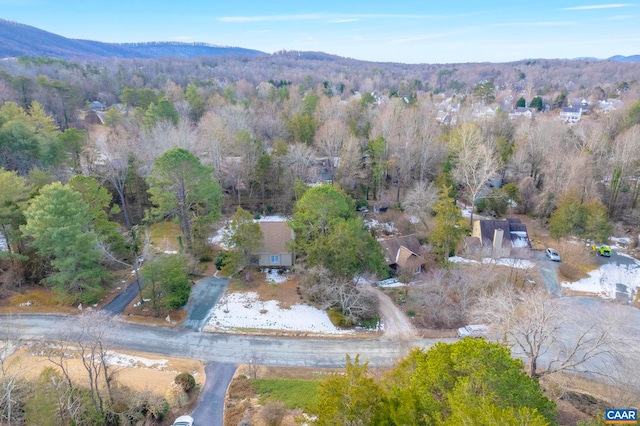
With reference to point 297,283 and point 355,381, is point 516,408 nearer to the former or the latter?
point 355,381

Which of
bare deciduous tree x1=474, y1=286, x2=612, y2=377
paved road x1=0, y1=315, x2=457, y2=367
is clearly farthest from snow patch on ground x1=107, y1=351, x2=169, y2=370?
bare deciduous tree x1=474, y1=286, x2=612, y2=377

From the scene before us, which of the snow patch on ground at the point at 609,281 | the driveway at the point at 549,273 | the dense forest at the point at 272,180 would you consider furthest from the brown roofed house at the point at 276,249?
the snow patch on ground at the point at 609,281

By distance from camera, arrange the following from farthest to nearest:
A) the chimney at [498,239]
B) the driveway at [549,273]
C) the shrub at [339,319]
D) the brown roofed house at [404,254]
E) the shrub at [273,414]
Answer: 1. the chimney at [498,239]
2. the brown roofed house at [404,254]
3. the driveway at [549,273]
4. the shrub at [339,319]
5. the shrub at [273,414]

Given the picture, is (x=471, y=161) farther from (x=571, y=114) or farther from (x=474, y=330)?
(x=571, y=114)

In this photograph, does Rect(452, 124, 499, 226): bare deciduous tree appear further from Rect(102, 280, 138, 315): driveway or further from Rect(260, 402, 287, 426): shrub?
Rect(102, 280, 138, 315): driveway

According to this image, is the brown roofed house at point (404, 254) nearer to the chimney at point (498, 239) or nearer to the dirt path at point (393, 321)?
the dirt path at point (393, 321)
